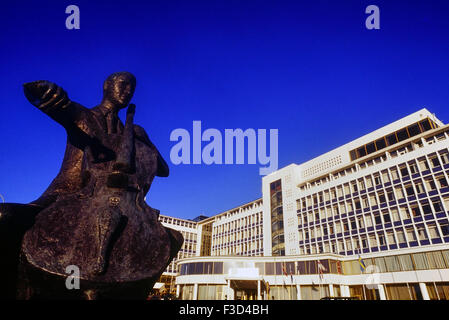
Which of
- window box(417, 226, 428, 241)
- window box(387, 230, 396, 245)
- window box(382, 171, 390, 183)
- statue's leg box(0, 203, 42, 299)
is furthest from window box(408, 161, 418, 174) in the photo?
statue's leg box(0, 203, 42, 299)

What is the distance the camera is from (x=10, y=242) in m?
2.13

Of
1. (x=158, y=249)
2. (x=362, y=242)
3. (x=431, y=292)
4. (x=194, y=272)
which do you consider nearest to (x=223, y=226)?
(x=194, y=272)

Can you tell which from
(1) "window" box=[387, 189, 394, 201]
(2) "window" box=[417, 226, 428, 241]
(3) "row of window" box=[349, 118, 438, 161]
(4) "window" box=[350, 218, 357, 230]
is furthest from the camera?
(4) "window" box=[350, 218, 357, 230]

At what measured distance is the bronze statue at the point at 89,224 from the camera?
2.15 metres

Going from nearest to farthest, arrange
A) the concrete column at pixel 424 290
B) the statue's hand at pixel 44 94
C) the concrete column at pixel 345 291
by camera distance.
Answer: the statue's hand at pixel 44 94
the concrete column at pixel 424 290
the concrete column at pixel 345 291

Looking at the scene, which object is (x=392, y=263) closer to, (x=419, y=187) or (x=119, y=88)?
(x=419, y=187)

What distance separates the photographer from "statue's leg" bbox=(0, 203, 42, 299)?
6.86 ft

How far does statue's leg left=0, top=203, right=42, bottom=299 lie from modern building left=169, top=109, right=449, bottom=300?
3531 centimetres

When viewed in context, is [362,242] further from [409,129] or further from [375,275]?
[409,129]

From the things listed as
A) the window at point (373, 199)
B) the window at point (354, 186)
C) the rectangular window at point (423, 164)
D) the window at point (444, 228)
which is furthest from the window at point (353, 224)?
the rectangular window at point (423, 164)

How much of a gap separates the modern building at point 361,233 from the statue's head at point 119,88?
34.8m

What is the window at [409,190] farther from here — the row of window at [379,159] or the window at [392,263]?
the window at [392,263]

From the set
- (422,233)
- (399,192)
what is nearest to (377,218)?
(399,192)

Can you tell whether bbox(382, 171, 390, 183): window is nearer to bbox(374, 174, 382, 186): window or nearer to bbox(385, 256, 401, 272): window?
bbox(374, 174, 382, 186): window
